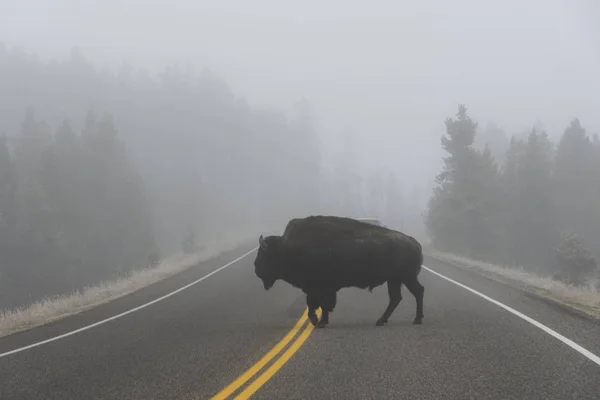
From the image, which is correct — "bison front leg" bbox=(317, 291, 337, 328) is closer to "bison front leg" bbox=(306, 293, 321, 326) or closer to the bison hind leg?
"bison front leg" bbox=(306, 293, 321, 326)

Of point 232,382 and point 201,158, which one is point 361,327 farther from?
point 201,158

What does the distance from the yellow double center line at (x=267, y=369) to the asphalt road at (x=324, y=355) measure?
0.33 ft

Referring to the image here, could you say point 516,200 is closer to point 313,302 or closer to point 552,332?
point 552,332

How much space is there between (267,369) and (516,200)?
4439cm

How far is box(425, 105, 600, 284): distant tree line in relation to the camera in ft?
127

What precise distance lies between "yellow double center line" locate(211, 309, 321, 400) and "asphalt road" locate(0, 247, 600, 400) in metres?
0.10

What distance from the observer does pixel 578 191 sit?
155ft

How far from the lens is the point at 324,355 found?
607cm

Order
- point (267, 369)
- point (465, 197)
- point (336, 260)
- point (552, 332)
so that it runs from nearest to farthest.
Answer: point (267, 369) < point (552, 332) < point (336, 260) < point (465, 197)

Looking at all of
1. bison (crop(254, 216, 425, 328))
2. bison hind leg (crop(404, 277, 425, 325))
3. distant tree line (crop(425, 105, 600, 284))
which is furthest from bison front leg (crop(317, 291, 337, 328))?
distant tree line (crop(425, 105, 600, 284))

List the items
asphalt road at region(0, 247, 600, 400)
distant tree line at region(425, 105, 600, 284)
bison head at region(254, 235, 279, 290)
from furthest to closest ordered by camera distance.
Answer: distant tree line at region(425, 105, 600, 284) → bison head at region(254, 235, 279, 290) → asphalt road at region(0, 247, 600, 400)

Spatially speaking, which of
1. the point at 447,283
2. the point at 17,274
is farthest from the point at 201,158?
the point at 447,283

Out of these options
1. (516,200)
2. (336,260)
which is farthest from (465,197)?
(336,260)


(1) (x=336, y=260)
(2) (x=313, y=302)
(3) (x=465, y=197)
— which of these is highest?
(1) (x=336, y=260)
